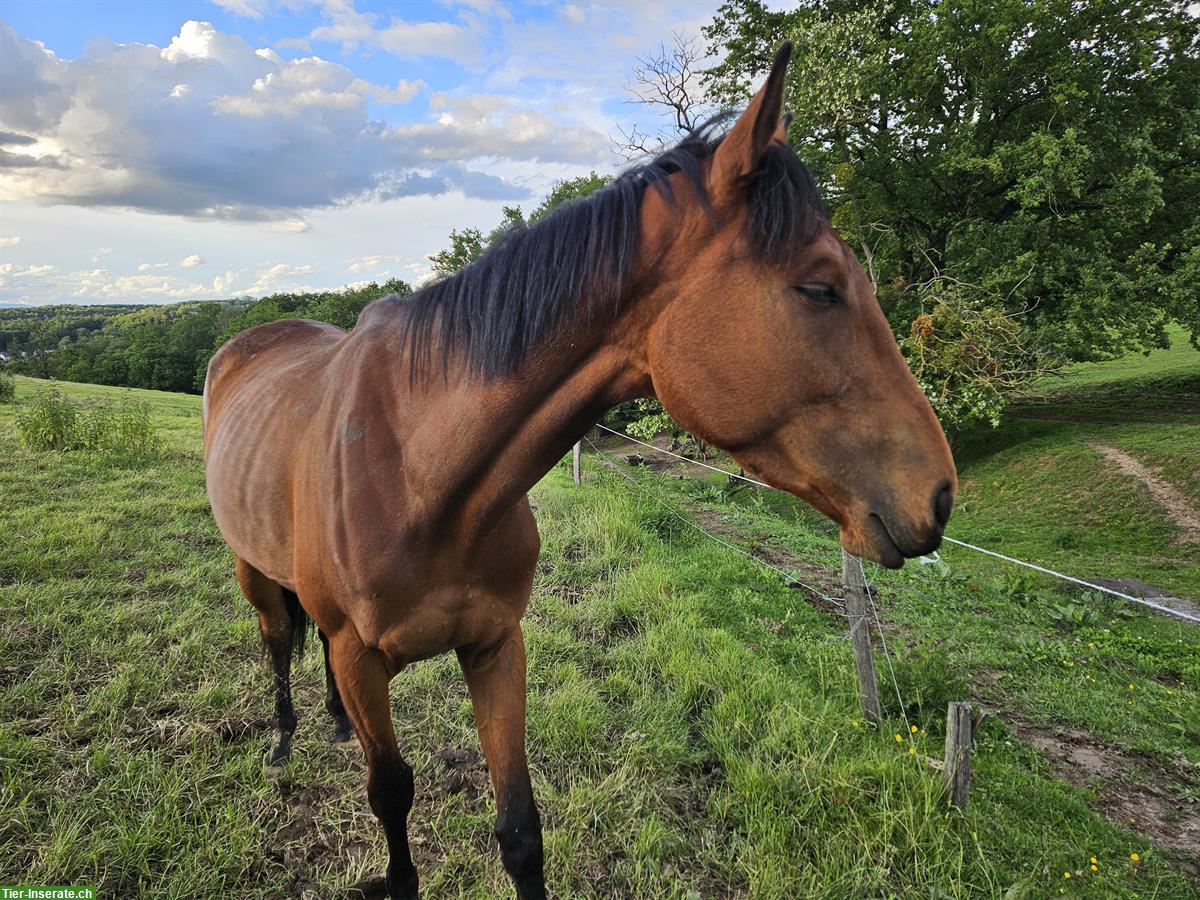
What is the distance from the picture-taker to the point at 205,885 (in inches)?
81.1

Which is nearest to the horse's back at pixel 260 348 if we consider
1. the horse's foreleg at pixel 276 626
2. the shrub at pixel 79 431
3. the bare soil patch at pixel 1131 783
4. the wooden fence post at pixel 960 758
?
the horse's foreleg at pixel 276 626

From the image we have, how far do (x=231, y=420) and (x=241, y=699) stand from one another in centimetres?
158

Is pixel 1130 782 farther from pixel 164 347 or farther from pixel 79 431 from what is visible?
pixel 164 347

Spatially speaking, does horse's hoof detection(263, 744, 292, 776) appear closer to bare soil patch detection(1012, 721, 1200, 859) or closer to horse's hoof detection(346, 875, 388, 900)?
horse's hoof detection(346, 875, 388, 900)

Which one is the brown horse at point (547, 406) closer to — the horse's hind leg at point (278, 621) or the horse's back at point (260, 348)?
the horse's hind leg at point (278, 621)

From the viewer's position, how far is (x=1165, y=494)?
29.8 ft

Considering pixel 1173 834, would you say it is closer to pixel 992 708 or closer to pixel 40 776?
pixel 992 708

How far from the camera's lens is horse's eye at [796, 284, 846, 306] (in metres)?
1.12

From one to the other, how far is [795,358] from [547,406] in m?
0.57

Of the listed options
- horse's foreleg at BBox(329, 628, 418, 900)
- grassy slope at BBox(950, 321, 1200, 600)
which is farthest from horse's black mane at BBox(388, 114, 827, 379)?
grassy slope at BBox(950, 321, 1200, 600)

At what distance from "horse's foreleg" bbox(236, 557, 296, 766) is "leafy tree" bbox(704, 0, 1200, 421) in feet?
33.2

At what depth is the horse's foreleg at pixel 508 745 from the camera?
1.89m

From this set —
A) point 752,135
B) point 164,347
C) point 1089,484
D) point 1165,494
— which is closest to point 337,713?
point 752,135

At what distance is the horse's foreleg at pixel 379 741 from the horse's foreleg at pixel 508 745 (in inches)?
11.9
